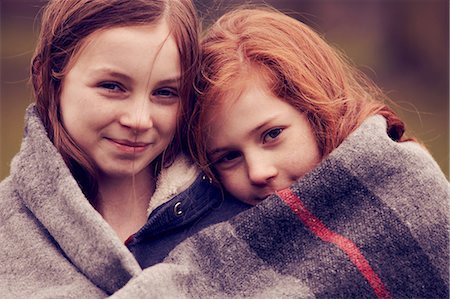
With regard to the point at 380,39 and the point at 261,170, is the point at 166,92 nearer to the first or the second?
the point at 261,170

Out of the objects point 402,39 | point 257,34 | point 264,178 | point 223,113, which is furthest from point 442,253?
point 402,39

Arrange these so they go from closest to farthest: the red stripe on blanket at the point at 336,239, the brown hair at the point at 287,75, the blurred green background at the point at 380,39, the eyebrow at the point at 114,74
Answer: the red stripe on blanket at the point at 336,239
the eyebrow at the point at 114,74
the brown hair at the point at 287,75
the blurred green background at the point at 380,39

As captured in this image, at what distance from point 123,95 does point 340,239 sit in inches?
23.3

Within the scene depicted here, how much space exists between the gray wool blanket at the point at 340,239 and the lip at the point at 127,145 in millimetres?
266

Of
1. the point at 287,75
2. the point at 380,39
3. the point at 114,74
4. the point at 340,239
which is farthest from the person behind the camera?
the point at 380,39

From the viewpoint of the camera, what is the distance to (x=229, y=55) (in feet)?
6.98

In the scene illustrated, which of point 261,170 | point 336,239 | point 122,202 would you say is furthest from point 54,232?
point 336,239

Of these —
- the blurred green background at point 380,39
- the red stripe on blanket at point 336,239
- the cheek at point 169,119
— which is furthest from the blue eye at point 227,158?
the blurred green background at point 380,39

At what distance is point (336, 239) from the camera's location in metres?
1.82

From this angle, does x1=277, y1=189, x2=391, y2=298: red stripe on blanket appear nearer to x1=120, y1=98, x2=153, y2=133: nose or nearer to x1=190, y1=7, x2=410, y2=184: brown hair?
x1=190, y1=7, x2=410, y2=184: brown hair

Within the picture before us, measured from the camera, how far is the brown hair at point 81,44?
2.00 m

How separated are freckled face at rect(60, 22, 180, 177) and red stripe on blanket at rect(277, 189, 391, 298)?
357mm

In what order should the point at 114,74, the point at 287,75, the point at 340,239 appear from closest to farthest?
the point at 340,239
the point at 114,74
the point at 287,75

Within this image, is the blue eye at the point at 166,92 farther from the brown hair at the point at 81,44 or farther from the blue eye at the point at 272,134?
the blue eye at the point at 272,134
